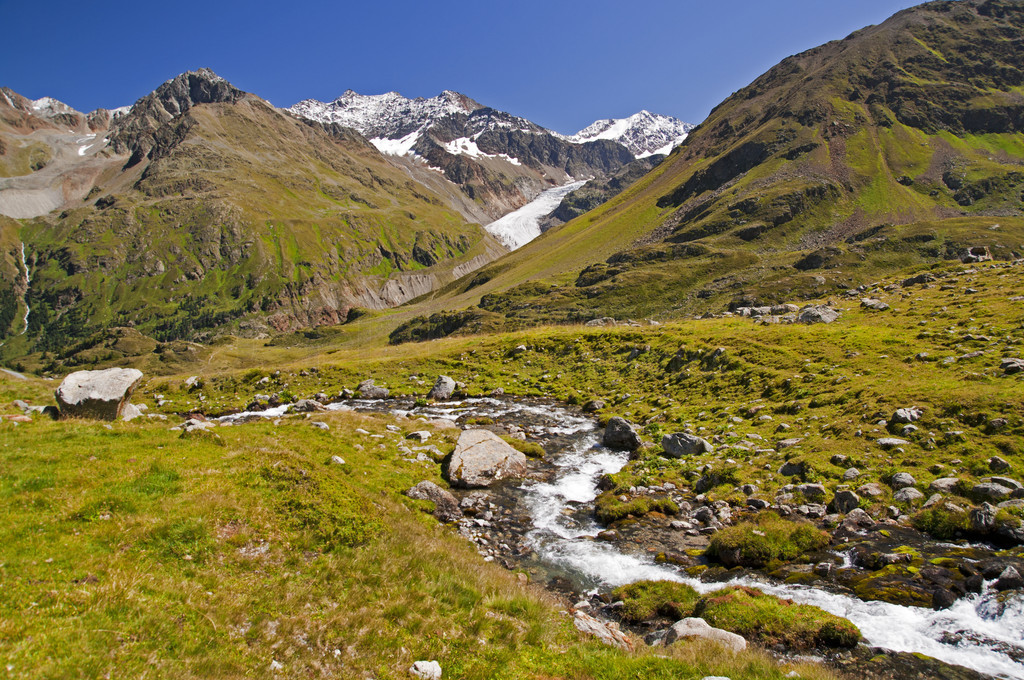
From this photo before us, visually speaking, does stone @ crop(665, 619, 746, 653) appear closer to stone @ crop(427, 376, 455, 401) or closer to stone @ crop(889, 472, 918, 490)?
stone @ crop(889, 472, 918, 490)

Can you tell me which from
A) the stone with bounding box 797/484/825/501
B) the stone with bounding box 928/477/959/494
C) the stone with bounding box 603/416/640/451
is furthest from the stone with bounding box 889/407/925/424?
the stone with bounding box 603/416/640/451

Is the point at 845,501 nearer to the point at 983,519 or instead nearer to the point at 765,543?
the point at 983,519

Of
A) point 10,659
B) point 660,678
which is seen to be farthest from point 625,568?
point 10,659

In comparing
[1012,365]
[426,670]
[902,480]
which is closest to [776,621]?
[426,670]

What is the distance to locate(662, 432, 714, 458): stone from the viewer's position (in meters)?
26.4

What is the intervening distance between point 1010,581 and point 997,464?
21.3 ft

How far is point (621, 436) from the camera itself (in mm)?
31312

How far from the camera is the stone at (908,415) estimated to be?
22.0m

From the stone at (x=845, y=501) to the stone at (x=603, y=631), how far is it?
437 inches

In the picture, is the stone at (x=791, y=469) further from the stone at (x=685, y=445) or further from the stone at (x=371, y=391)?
the stone at (x=371, y=391)

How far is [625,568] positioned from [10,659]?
54.7 feet

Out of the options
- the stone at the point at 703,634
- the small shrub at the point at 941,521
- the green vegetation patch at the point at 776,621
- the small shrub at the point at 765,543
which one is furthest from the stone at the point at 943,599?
the stone at the point at 703,634

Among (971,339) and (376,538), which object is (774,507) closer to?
(376,538)

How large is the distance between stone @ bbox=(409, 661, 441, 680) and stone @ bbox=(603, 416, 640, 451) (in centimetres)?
2216
